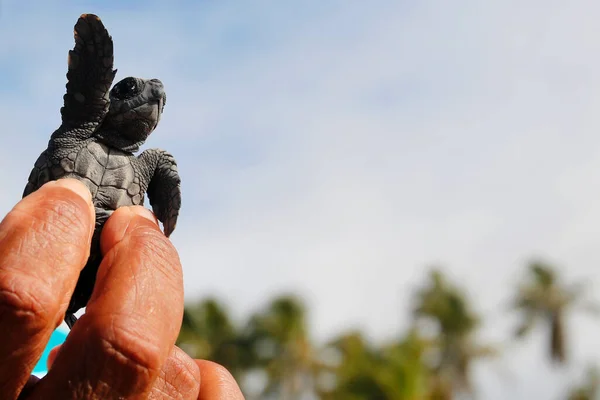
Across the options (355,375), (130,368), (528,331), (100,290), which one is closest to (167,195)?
(100,290)

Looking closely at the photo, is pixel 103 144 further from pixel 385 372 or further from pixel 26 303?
pixel 385 372

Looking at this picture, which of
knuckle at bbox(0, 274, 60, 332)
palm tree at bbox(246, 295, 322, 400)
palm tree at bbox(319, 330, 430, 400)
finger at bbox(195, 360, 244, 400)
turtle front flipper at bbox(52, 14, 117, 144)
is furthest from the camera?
palm tree at bbox(246, 295, 322, 400)

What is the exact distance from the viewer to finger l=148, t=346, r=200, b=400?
2430 millimetres

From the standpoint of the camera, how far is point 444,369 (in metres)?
20.8

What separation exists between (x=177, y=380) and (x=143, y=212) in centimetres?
65

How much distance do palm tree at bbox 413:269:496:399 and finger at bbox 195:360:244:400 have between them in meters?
18.9

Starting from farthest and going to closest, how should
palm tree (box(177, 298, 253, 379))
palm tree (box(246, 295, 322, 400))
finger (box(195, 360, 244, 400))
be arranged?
palm tree (box(177, 298, 253, 379))
palm tree (box(246, 295, 322, 400))
finger (box(195, 360, 244, 400))

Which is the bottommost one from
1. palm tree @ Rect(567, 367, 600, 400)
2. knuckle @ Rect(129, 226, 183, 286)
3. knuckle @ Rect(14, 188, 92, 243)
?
palm tree @ Rect(567, 367, 600, 400)

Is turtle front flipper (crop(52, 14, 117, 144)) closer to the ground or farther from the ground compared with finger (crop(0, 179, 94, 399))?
farther from the ground

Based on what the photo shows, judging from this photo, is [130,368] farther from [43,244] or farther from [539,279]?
[539,279]

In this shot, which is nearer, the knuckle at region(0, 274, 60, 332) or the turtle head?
the knuckle at region(0, 274, 60, 332)

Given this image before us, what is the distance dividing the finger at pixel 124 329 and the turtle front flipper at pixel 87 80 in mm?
567

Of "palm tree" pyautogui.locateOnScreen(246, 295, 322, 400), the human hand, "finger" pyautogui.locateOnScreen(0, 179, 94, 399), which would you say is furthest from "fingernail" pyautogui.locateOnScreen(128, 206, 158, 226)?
"palm tree" pyautogui.locateOnScreen(246, 295, 322, 400)

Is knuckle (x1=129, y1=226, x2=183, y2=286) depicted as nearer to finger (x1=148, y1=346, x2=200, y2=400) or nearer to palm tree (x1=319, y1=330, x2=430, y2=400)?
finger (x1=148, y1=346, x2=200, y2=400)
